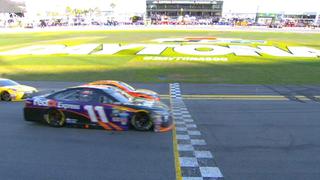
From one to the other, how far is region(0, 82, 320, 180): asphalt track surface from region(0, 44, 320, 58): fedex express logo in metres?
23.7

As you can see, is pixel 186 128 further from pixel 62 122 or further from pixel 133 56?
pixel 133 56

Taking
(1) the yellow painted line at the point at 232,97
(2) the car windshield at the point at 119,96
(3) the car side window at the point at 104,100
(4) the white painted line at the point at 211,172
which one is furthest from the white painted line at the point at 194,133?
(1) the yellow painted line at the point at 232,97

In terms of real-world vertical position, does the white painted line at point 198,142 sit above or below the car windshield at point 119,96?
below

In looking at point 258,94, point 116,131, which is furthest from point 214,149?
point 258,94

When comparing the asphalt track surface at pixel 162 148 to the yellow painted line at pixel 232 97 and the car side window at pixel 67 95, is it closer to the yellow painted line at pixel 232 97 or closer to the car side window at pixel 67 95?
the car side window at pixel 67 95

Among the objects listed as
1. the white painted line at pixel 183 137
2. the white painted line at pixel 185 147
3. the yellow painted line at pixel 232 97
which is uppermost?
the white painted line at pixel 185 147

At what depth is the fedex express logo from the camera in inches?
1505

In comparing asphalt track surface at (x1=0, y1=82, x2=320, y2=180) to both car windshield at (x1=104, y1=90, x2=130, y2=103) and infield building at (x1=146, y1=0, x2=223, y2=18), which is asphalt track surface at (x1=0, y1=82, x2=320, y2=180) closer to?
car windshield at (x1=104, y1=90, x2=130, y2=103)

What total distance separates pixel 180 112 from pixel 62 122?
4.70 m

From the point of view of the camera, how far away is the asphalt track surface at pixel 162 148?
7617 millimetres

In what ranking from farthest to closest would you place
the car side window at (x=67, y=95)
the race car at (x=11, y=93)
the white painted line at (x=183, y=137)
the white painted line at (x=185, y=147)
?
the race car at (x=11, y=93) → the car side window at (x=67, y=95) → the white painted line at (x=183, y=137) → the white painted line at (x=185, y=147)

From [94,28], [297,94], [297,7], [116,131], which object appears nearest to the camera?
[116,131]

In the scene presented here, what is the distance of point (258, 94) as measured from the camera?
19891 millimetres

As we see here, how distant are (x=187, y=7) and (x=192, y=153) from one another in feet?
473
